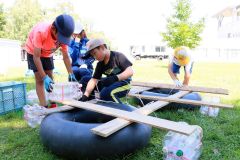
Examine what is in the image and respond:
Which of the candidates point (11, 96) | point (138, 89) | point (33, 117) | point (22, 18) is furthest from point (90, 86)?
point (22, 18)

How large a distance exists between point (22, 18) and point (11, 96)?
3753cm

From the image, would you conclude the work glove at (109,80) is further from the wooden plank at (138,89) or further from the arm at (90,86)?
the wooden plank at (138,89)

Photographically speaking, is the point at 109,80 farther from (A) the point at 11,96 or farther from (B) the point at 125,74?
(A) the point at 11,96

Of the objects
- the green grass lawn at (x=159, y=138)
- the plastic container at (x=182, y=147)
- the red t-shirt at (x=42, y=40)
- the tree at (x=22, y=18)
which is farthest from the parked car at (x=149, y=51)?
the plastic container at (x=182, y=147)

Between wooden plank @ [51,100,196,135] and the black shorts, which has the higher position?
the black shorts

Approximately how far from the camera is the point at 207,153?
111 inches

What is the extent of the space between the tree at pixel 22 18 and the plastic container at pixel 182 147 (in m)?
37.3

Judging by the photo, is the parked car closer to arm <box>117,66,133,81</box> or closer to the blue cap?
arm <box>117,66,133,81</box>

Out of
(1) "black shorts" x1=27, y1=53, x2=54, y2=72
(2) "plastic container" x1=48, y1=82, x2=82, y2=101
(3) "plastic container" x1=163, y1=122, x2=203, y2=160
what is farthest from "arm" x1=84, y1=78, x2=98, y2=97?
(3) "plastic container" x1=163, y1=122, x2=203, y2=160

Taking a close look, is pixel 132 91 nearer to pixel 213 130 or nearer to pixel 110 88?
pixel 110 88

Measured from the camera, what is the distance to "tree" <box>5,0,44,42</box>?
3722 centimetres

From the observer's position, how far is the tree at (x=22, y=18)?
37.2 m

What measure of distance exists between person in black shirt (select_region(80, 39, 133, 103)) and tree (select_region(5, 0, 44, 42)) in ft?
118

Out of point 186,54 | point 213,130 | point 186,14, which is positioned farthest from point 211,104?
point 186,14
